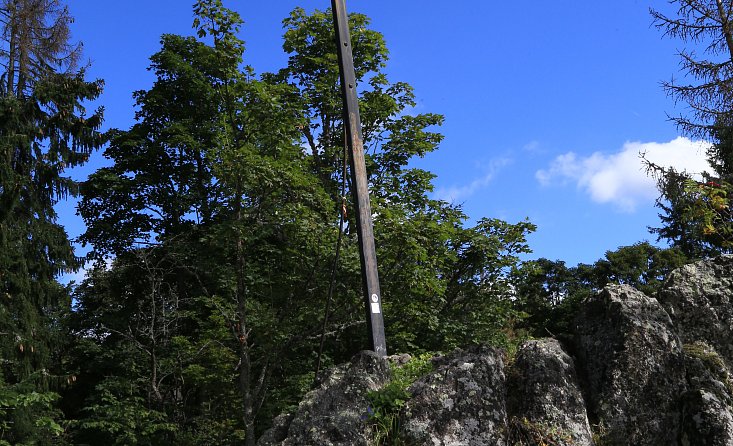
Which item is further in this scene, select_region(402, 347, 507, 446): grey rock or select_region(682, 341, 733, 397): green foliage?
select_region(682, 341, 733, 397): green foliage

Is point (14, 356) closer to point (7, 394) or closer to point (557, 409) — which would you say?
point (7, 394)

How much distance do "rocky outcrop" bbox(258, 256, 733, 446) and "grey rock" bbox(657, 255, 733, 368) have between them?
0.66 feet

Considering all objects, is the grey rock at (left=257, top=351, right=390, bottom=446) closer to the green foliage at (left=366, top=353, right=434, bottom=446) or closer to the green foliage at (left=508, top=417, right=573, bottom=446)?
the green foliage at (left=366, top=353, right=434, bottom=446)

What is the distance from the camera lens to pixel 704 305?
20.5 ft

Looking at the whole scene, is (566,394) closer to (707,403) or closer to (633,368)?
(633,368)

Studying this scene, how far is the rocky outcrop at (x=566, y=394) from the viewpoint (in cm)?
527

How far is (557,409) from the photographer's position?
17.7 ft

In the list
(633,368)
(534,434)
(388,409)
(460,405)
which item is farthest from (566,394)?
(388,409)

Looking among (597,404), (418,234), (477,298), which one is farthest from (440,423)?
(477,298)

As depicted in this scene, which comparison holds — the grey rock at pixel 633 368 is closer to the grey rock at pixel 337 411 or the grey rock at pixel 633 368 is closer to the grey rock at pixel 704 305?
the grey rock at pixel 704 305

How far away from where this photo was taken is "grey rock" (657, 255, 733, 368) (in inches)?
242

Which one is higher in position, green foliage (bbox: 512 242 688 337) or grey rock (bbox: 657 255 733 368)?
green foliage (bbox: 512 242 688 337)

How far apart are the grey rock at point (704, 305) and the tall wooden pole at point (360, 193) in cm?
270

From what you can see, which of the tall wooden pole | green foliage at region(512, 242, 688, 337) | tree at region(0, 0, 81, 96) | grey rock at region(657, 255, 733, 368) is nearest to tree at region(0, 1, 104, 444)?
tree at region(0, 0, 81, 96)
